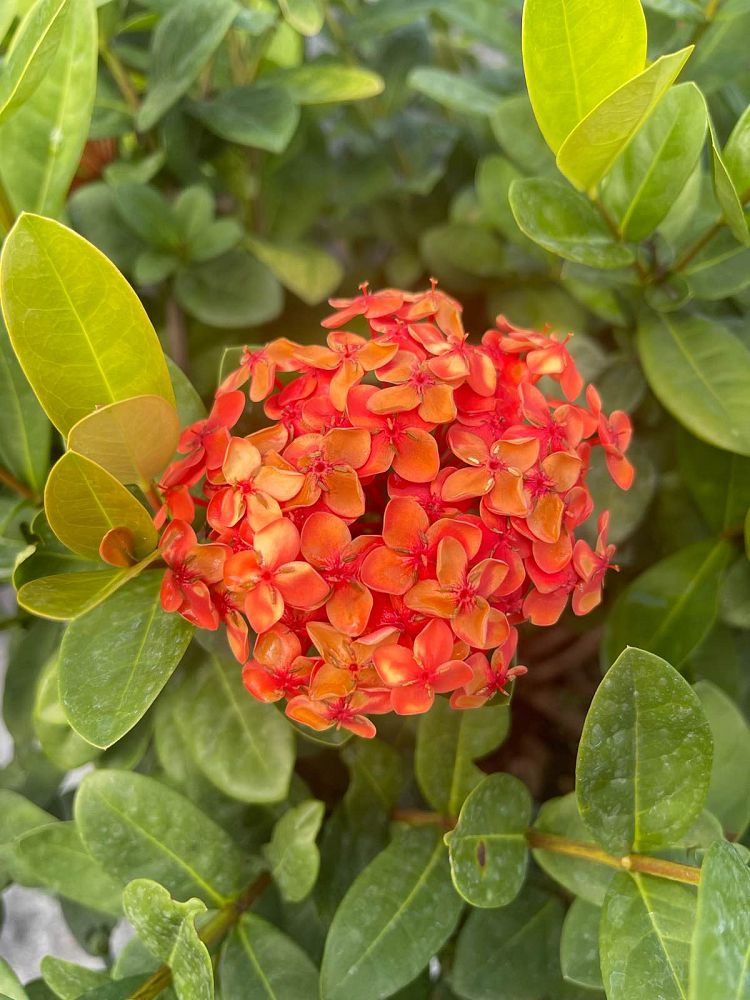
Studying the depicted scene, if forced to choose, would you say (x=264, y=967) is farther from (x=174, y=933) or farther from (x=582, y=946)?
(x=582, y=946)

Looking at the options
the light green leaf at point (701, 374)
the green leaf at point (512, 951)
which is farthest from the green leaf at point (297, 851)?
the light green leaf at point (701, 374)

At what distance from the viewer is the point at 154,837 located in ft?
2.01

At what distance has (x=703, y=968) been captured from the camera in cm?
39

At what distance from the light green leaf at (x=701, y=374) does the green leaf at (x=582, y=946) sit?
318mm

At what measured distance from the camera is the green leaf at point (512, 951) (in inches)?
24.9

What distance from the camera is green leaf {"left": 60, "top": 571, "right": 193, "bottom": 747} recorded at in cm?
51

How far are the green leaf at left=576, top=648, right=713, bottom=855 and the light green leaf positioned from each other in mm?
199

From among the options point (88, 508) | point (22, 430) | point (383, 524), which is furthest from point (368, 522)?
point (22, 430)

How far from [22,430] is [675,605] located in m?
0.50

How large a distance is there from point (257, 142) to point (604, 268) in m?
0.28

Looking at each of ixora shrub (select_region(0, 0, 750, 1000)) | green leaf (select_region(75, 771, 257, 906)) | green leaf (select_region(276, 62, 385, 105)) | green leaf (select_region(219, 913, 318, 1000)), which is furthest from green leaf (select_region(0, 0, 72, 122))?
green leaf (select_region(219, 913, 318, 1000))

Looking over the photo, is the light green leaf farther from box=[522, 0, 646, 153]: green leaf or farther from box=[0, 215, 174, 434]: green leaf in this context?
box=[0, 215, 174, 434]: green leaf

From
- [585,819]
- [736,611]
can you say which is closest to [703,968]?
[585,819]

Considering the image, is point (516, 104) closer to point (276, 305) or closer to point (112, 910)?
point (276, 305)
